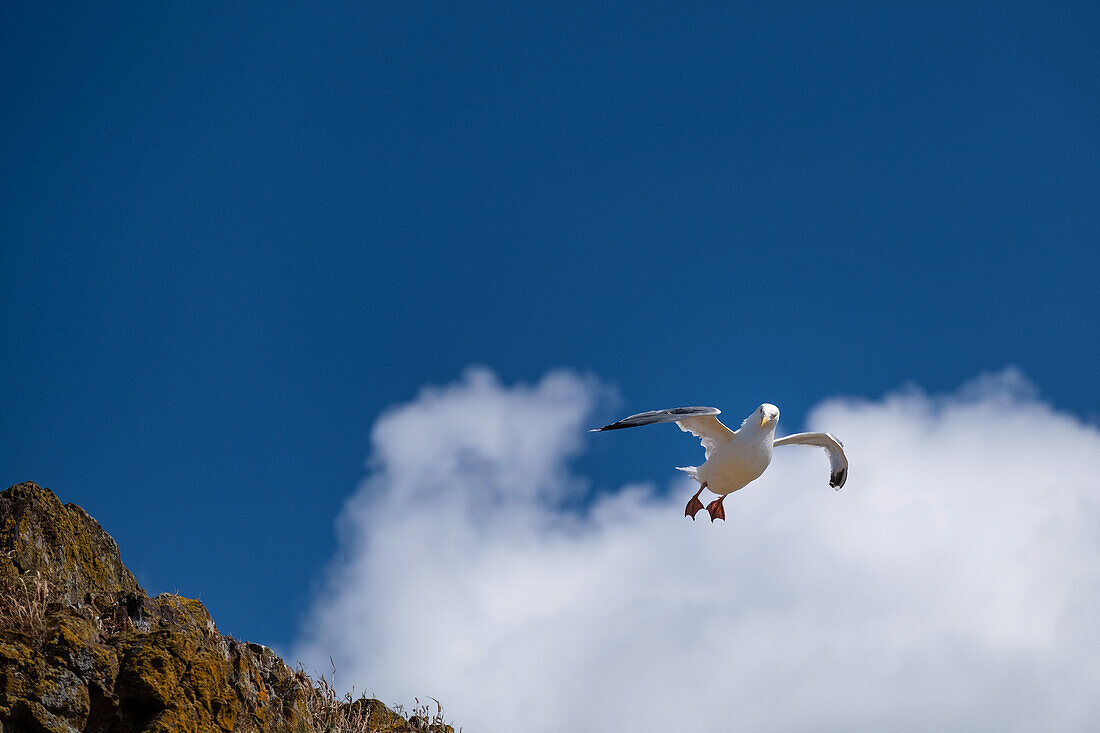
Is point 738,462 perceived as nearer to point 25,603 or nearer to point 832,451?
point 832,451

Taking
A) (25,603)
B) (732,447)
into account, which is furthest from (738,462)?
(25,603)

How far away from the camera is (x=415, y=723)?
48.3ft

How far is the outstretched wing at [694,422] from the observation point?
634 inches

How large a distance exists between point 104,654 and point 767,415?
11.2 metres

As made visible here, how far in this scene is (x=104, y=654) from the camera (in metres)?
10.6

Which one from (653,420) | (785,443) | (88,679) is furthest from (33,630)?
(785,443)

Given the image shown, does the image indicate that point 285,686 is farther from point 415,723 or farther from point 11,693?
point 11,693

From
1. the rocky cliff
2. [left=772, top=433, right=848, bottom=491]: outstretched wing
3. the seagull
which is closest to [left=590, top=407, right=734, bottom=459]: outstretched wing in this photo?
the seagull

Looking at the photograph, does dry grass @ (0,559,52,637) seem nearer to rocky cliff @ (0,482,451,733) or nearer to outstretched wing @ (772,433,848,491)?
rocky cliff @ (0,482,451,733)

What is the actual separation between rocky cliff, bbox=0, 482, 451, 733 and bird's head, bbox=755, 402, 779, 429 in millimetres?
8491

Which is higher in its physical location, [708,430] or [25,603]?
[708,430]

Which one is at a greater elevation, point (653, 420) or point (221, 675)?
point (653, 420)

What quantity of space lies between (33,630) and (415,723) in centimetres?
572

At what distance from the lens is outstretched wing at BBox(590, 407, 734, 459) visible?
16.1 metres
